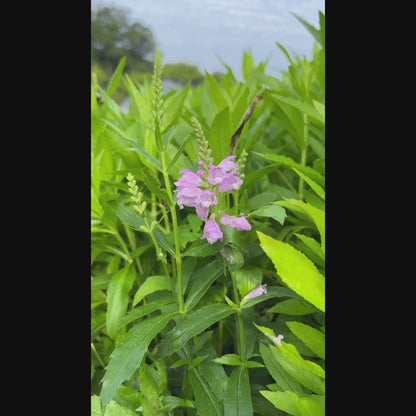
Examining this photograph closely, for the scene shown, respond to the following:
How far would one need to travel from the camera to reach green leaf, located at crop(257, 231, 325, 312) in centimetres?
46

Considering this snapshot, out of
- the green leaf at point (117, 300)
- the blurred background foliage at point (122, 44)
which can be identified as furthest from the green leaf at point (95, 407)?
the blurred background foliage at point (122, 44)

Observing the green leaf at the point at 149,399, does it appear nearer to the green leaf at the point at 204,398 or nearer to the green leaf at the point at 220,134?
the green leaf at the point at 204,398

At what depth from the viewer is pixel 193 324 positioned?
0.64 metres

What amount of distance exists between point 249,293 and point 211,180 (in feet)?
0.58

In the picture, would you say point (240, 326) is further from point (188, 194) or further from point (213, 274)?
point (188, 194)

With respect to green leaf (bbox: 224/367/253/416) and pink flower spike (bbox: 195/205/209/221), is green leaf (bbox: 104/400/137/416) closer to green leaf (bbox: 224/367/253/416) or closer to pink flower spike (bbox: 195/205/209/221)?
green leaf (bbox: 224/367/253/416)

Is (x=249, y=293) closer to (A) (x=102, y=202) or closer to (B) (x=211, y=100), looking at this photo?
(A) (x=102, y=202)

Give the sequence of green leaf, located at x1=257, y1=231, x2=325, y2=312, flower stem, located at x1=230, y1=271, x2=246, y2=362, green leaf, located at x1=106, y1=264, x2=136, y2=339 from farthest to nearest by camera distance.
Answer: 1. green leaf, located at x1=106, y1=264, x2=136, y2=339
2. flower stem, located at x1=230, y1=271, x2=246, y2=362
3. green leaf, located at x1=257, y1=231, x2=325, y2=312

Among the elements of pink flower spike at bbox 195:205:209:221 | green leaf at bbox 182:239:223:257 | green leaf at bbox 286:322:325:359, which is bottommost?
green leaf at bbox 286:322:325:359

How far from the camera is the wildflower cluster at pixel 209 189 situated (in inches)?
24.6

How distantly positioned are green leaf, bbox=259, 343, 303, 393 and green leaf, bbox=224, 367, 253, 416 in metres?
0.04

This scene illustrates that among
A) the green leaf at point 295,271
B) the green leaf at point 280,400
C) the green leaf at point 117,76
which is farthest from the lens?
the green leaf at point 117,76

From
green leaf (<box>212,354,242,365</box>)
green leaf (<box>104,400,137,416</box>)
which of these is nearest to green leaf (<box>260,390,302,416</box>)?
green leaf (<box>212,354,242,365</box>)
